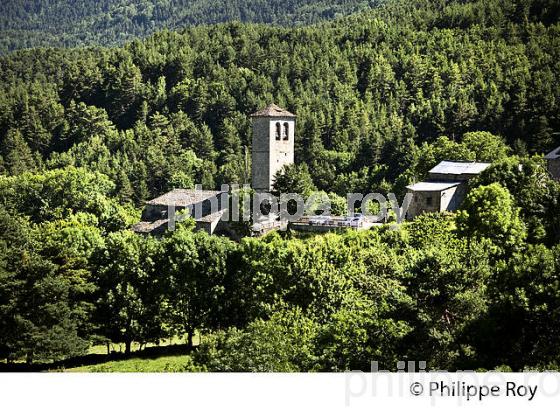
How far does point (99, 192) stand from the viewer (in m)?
35.4

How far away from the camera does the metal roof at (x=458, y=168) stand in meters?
26.2

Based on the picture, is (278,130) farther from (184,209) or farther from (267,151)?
(184,209)

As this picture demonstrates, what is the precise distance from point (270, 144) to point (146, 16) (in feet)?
141

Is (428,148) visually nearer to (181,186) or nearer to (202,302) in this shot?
(181,186)

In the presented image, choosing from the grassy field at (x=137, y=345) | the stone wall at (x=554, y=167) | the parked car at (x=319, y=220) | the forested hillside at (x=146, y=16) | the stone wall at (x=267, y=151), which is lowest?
the grassy field at (x=137, y=345)

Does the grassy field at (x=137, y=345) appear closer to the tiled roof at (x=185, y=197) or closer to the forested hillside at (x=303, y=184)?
the forested hillside at (x=303, y=184)

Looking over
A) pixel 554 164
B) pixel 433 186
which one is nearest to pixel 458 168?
pixel 433 186

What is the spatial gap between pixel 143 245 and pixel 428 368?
10.5m

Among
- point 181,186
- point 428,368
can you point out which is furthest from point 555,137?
point 428,368

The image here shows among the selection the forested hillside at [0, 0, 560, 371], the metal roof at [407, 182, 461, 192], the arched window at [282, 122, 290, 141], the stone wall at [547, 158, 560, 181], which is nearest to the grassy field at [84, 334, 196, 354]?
the forested hillside at [0, 0, 560, 371]

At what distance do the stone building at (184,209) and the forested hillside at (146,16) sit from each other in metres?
12.2

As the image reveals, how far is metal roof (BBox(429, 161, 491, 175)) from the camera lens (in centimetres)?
2625

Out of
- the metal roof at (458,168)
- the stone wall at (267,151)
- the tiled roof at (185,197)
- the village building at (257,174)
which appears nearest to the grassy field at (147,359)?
the village building at (257,174)

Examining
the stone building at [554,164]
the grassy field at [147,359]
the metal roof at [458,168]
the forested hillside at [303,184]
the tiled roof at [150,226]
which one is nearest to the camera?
the forested hillside at [303,184]
